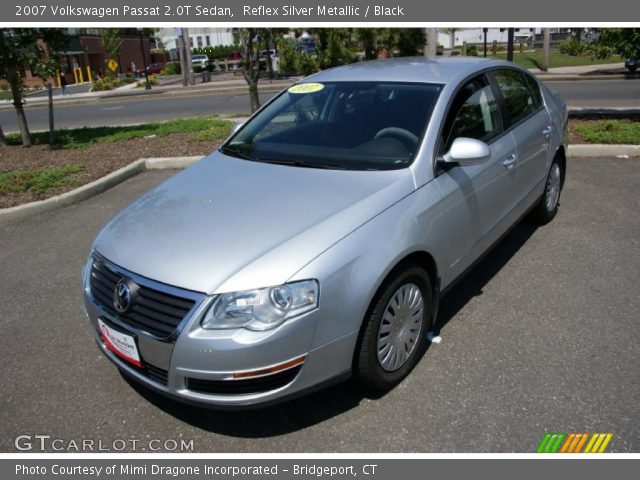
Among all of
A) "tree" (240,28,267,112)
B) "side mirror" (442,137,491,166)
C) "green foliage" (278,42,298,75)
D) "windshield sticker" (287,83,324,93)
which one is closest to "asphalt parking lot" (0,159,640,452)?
"side mirror" (442,137,491,166)

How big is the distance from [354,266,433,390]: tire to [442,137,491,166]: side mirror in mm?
702

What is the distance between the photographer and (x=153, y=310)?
8.15 ft

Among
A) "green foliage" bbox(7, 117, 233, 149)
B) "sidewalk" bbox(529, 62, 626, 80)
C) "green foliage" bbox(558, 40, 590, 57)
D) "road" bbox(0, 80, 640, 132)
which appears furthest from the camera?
"green foliage" bbox(558, 40, 590, 57)

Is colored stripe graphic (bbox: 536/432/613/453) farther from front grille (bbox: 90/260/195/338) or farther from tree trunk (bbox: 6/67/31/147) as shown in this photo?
tree trunk (bbox: 6/67/31/147)

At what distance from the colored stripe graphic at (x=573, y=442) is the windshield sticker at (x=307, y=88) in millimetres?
2753

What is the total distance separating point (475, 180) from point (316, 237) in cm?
143

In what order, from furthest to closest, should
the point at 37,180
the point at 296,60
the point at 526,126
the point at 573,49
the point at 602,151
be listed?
the point at 573,49
the point at 296,60
the point at 602,151
the point at 37,180
the point at 526,126

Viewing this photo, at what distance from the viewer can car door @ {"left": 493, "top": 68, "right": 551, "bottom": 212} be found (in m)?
→ 4.13

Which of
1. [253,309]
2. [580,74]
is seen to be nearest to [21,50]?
[253,309]

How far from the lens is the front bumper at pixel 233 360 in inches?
92.4

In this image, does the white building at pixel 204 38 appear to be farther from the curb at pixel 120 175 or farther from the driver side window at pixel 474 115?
the driver side window at pixel 474 115

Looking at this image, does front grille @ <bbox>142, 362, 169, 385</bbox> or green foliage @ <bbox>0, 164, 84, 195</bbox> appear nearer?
front grille @ <bbox>142, 362, 169, 385</bbox>

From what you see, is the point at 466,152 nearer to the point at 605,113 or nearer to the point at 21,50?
the point at 605,113
